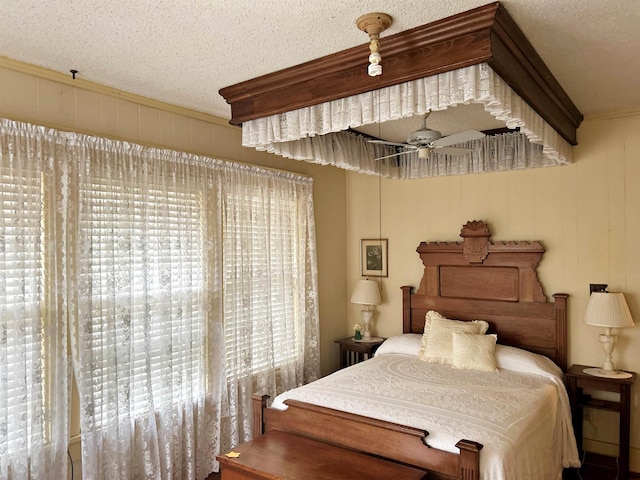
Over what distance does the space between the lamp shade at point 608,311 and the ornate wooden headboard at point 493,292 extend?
1.00ft

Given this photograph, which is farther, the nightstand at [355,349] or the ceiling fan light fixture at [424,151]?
the nightstand at [355,349]

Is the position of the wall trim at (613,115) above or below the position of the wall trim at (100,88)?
below


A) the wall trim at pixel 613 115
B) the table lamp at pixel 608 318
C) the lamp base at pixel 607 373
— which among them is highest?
the wall trim at pixel 613 115

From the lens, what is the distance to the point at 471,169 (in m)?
4.13

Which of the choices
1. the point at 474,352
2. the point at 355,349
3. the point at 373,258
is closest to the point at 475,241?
the point at 474,352

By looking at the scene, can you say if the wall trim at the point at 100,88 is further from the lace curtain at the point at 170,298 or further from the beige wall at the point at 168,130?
the lace curtain at the point at 170,298

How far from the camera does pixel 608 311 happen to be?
11.1 feet

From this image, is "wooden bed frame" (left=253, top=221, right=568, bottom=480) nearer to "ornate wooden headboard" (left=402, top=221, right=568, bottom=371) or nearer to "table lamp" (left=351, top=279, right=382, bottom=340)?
"ornate wooden headboard" (left=402, top=221, right=568, bottom=371)

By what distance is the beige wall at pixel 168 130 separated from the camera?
2.60 m

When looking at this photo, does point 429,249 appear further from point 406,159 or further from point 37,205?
point 37,205

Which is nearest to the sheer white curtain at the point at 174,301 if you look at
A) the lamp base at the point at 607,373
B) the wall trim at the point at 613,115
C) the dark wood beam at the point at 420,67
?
the dark wood beam at the point at 420,67

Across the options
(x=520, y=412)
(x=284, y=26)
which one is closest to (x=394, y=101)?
(x=284, y=26)

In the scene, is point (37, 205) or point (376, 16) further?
point (37, 205)

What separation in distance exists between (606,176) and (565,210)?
379 millimetres
